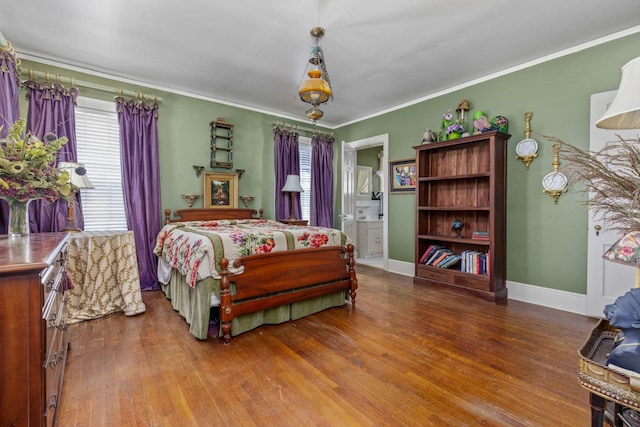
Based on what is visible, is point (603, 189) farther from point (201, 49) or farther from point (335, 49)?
point (201, 49)

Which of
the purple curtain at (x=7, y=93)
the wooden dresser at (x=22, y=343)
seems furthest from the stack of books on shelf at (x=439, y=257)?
the purple curtain at (x=7, y=93)

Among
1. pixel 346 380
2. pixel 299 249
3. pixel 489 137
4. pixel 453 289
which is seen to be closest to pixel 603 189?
pixel 346 380

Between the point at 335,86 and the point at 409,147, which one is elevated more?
the point at 335,86

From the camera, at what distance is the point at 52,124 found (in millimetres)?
3271

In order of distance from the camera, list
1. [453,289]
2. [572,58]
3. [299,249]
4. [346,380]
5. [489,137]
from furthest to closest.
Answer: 1. [453,289]
2. [489,137]
3. [572,58]
4. [299,249]
5. [346,380]

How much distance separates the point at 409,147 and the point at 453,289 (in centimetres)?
224

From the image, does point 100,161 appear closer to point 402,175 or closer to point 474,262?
point 402,175

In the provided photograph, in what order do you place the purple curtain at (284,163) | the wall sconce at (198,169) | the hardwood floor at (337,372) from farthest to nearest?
the purple curtain at (284,163), the wall sconce at (198,169), the hardwood floor at (337,372)

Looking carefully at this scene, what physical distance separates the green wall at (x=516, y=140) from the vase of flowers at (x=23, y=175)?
2.12 m

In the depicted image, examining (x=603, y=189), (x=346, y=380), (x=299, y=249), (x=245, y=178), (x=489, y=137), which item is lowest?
(x=346, y=380)

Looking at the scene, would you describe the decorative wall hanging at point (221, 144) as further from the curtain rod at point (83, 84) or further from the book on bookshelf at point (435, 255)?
the book on bookshelf at point (435, 255)

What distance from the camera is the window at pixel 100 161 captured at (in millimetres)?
3576

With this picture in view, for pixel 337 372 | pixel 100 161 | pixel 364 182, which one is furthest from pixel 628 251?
pixel 364 182

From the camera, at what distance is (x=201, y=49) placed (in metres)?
3.13
